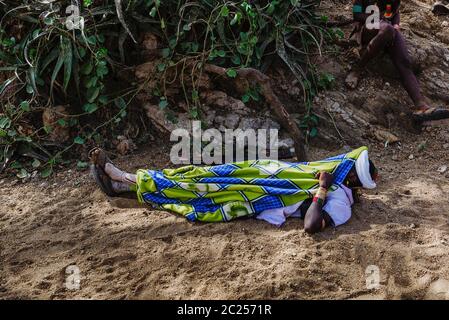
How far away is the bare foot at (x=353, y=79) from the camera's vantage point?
4059 millimetres

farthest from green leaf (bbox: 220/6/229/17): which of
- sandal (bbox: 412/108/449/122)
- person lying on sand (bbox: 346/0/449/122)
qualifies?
sandal (bbox: 412/108/449/122)

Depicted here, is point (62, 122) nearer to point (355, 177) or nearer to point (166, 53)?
point (166, 53)

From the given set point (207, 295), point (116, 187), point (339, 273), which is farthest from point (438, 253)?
point (116, 187)

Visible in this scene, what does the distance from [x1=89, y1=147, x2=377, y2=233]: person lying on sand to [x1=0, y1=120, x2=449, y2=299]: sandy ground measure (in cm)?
7

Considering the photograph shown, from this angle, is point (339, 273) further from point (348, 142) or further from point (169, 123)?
point (169, 123)

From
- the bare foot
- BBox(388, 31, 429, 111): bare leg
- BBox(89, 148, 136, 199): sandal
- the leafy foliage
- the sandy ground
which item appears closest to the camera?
the sandy ground

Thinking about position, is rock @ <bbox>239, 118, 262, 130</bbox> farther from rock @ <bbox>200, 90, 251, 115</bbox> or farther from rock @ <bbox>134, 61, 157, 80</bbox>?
rock @ <bbox>134, 61, 157, 80</bbox>

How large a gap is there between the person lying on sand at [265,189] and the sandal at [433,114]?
1.15 metres

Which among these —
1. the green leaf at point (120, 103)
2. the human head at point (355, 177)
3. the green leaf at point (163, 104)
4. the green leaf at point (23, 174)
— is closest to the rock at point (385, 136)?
the human head at point (355, 177)

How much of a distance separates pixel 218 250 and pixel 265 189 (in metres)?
0.48

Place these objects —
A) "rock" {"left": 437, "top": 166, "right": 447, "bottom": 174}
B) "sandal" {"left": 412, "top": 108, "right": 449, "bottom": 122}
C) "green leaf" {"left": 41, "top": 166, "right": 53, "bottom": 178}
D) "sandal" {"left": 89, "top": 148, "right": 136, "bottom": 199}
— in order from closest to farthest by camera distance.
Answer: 1. "sandal" {"left": 89, "top": 148, "right": 136, "bottom": 199}
2. "rock" {"left": 437, "top": 166, "right": 447, "bottom": 174}
3. "green leaf" {"left": 41, "top": 166, "right": 53, "bottom": 178}
4. "sandal" {"left": 412, "top": 108, "right": 449, "bottom": 122}

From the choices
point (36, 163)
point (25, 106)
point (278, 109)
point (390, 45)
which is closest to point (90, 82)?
point (25, 106)

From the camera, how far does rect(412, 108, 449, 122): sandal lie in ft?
12.4

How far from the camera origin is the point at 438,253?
8.36 ft
